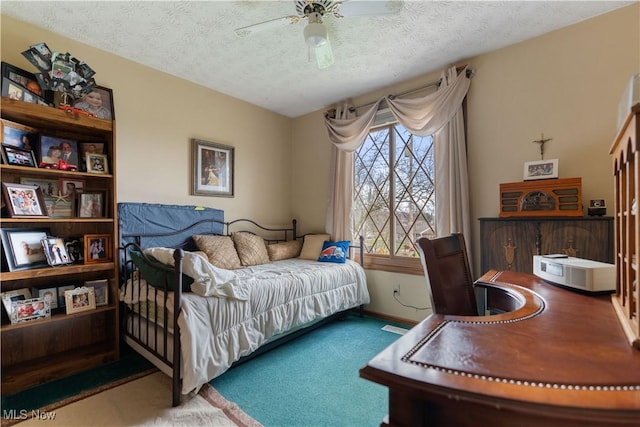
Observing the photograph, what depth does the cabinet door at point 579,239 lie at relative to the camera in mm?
1876

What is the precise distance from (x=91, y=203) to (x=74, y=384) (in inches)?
51.2

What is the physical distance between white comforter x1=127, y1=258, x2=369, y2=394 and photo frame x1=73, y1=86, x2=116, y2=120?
173 cm

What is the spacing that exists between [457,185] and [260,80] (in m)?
2.28

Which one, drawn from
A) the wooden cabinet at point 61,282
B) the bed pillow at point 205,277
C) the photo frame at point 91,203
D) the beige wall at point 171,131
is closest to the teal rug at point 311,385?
the bed pillow at point 205,277

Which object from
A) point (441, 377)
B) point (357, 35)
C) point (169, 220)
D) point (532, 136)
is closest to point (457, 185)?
point (532, 136)

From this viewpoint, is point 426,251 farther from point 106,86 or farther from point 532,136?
point 106,86

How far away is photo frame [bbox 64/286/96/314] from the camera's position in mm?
2100

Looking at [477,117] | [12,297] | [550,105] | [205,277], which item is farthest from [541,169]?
[12,297]

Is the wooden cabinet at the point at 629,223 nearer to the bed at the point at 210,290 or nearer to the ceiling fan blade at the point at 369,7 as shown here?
the ceiling fan blade at the point at 369,7

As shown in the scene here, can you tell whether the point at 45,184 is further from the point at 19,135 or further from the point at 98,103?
the point at 98,103

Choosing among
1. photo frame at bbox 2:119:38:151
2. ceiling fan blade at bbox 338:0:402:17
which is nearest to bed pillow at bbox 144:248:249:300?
photo frame at bbox 2:119:38:151

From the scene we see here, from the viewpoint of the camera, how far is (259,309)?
225 centimetres

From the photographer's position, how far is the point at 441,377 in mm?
586

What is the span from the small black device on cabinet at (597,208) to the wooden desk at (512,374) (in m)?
1.59
